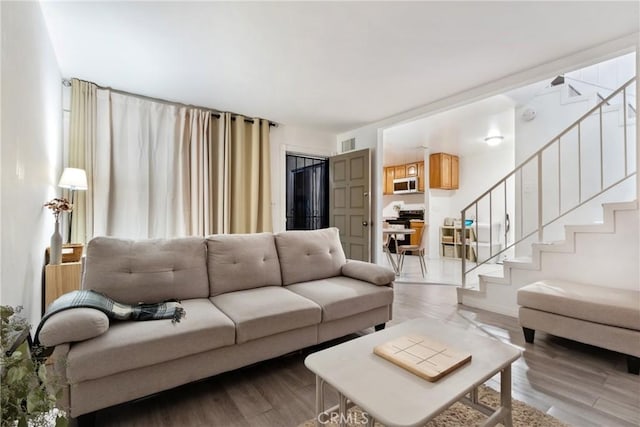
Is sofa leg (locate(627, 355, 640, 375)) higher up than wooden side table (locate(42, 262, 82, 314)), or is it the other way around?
wooden side table (locate(42, 262, 82, 314))

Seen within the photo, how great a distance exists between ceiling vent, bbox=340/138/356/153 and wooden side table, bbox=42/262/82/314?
391cm

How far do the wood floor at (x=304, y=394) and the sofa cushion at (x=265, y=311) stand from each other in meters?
0.32

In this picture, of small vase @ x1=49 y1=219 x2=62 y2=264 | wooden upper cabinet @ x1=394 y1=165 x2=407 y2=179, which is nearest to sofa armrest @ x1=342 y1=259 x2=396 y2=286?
small vase @ x1=49 y1=219 x2=62 y2=264

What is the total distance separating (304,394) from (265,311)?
21.0 inches

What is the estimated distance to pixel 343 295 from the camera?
7.27 ft

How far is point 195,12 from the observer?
2.05m

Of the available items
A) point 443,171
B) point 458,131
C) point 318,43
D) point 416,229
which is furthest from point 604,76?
point 416,229

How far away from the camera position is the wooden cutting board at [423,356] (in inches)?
45.5

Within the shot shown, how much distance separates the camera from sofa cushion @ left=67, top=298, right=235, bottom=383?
134cm

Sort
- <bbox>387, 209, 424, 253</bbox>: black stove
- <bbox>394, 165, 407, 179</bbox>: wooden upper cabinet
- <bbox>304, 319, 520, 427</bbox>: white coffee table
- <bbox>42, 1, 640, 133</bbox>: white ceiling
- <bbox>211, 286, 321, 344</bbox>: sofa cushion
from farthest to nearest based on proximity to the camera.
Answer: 1. <bbox>394, 165, 407, 179</bbox>: wooden upper cabinet
2. <bbox>387, 209, 424, 253</bbox>: black stove
3. <bbox>42, 1, 640, 133</bbox>: white ceiling
4. <bbox>211, 286, 321, 344</bbox>: sofa cushion
5. <bbox>304, 319, 520, 427</bbox>: white coffee table

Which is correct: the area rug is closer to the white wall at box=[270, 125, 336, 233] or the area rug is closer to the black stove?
the white wall at box=[270, 125, 336, 233]

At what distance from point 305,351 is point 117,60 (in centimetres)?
309

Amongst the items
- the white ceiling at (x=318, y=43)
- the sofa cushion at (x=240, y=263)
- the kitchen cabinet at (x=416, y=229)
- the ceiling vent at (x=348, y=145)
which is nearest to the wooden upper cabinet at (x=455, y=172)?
the kitchen cabinet at (x=416, y=229)

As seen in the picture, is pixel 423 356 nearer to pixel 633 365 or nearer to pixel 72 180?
pixel 633 365
